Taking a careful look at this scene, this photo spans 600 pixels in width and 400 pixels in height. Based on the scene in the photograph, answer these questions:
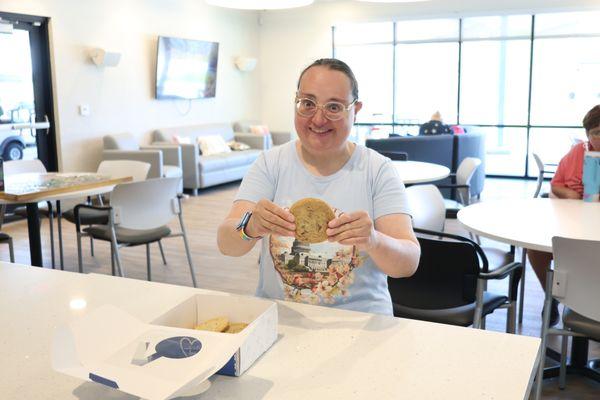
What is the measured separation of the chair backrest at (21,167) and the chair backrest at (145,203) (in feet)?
4.41

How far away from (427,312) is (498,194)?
6.08 meters

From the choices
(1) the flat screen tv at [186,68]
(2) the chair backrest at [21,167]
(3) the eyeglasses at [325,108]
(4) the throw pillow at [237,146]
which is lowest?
(4) the throw pillow at [237,146]

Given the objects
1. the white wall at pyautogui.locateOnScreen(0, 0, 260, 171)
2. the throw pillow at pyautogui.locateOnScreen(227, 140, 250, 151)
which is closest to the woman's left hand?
the white wall at pyautogui.locateOnScreen(0, 0, 260, 171)

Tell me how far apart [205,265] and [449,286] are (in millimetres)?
2862

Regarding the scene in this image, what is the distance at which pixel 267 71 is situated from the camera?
11.2m

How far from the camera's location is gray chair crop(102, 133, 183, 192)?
284 inches

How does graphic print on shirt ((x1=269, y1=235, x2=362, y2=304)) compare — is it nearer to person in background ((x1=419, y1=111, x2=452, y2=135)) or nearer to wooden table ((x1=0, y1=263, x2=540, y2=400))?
wooden table ((x1=0, y1=263, x2=540, y2=400))

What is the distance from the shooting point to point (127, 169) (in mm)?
4605

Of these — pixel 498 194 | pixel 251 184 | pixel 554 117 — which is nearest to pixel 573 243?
pixel 251 184

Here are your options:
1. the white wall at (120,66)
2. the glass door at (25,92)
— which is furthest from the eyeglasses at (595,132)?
the white wall at (120,66)

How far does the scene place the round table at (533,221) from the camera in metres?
2.43

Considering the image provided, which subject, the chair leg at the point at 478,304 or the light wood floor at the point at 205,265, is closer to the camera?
the chair leg at the point at 478,304

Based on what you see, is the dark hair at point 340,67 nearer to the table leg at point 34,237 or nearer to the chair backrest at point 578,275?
the chair backrest at point 578,275

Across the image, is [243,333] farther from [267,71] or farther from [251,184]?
[267,71]
